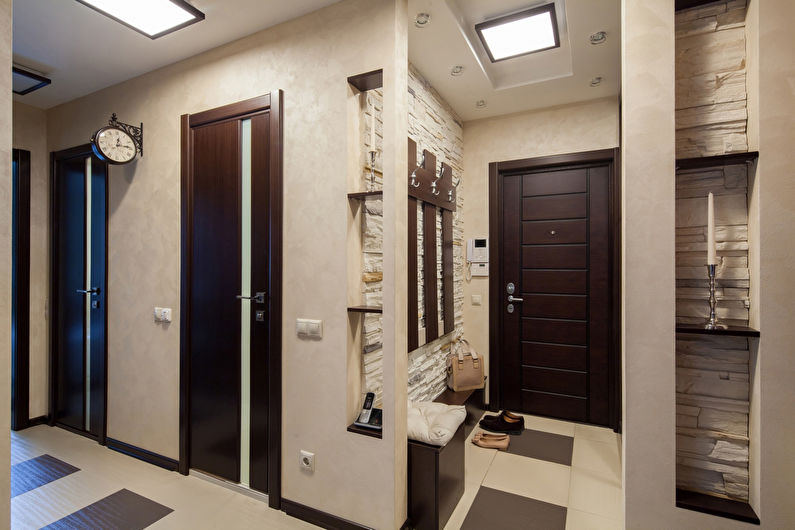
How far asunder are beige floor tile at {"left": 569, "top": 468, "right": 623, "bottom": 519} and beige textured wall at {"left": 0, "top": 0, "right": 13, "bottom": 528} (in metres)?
2.43

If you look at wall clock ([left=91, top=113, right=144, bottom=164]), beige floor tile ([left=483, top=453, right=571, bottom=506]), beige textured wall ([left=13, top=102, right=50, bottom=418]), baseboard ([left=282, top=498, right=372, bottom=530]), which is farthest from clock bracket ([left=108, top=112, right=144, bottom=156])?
beige floor tile ([left=483, top=453, right=571, bottom=506])

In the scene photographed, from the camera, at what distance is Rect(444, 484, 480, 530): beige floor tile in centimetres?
196

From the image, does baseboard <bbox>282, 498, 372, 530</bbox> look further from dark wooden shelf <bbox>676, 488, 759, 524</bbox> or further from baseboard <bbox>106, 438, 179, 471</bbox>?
dark wooden shelf <bbox>676, 488, 759, 524</bbox>

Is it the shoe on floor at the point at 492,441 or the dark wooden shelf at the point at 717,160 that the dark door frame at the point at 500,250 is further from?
the dark wooden shelf at the point at 717,160

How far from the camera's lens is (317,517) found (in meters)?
1.96

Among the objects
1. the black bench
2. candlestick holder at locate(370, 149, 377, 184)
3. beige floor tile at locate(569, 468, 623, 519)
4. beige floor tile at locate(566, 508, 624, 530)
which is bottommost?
beige floor tile at locate(569, 468, 623, 519)

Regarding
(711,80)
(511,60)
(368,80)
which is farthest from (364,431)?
(511,60)

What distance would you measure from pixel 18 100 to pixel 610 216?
4859 millimetres

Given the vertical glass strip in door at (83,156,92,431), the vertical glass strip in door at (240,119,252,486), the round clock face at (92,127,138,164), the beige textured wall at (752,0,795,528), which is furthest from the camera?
the vertical glass strip in door at (83,156,92,431)

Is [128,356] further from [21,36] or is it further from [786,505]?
[786,505]

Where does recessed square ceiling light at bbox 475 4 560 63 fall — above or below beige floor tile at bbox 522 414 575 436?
above

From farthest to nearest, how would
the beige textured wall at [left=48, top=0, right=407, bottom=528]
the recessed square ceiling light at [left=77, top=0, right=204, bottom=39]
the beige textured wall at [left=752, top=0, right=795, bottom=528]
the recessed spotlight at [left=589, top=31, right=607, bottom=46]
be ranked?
1. the recessed spotlight at [left=589, top=31, right=607, bottom=46]
2. the recessed square ceiling light at [left=77, top=0, right=204, bottom=39]
3. the beige textured wall at [left=48, top=0, right=407, bottom=528]
4. the beige textured wall at [left=752, top=0, right=795, bottom=528]

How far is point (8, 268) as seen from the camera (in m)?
1.14

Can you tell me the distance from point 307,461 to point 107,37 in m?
2.62
